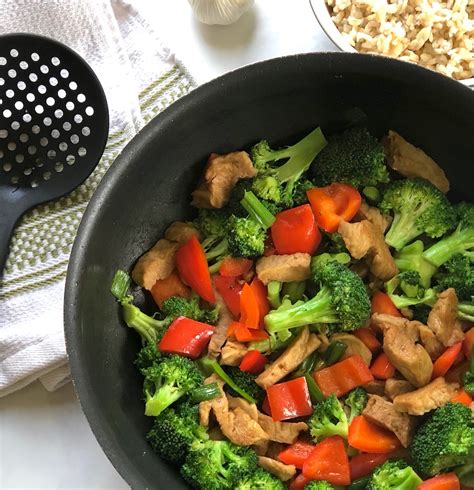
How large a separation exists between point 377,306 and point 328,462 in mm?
385

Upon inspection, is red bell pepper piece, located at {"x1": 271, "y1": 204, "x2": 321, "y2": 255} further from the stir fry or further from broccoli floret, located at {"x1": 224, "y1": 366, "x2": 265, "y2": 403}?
broccoli floret, located at {"x1": 224, "y1": 366, "x2": 265, "y2": 403}

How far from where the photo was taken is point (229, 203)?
1.83 meters

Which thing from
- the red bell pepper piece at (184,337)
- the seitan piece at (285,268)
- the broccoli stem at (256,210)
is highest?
the broccoli stem at (256,210)

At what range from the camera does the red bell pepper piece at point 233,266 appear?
1.80 metres

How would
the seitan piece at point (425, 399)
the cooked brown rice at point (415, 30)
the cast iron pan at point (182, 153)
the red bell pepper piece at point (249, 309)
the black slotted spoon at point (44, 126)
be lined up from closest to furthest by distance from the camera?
the cast iron pan at point (182, 153) < the seitan piece at point (425, 399) < the red bell pepper piece at point (249, 309) < the black slotted spoon at point (44, 126) < the cooked brown rice at point (415, 30)

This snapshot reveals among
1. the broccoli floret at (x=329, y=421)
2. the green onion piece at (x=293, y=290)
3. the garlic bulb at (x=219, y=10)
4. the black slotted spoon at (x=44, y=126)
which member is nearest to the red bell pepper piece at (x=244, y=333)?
the green onion piece at (x=293, y=290)

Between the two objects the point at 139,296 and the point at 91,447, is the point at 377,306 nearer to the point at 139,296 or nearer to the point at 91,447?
the point at 139,296

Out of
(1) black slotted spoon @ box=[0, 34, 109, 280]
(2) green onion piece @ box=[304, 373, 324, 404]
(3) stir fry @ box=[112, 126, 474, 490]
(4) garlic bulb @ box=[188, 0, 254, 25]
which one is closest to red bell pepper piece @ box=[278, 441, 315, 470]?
(3) stir fry @ box=[112, 126, 474, 490]

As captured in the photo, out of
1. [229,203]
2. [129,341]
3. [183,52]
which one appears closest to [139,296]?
[129,341]

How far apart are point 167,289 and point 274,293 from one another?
26 centimetres

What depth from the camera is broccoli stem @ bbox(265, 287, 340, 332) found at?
5.64 feet

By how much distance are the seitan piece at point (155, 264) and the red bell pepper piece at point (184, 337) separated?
0.37 feet

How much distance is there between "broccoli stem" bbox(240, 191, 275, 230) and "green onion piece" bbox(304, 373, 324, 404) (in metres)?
0.38

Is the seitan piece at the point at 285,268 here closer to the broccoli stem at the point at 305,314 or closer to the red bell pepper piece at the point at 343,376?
the broccoli stem at the point at 305,314
